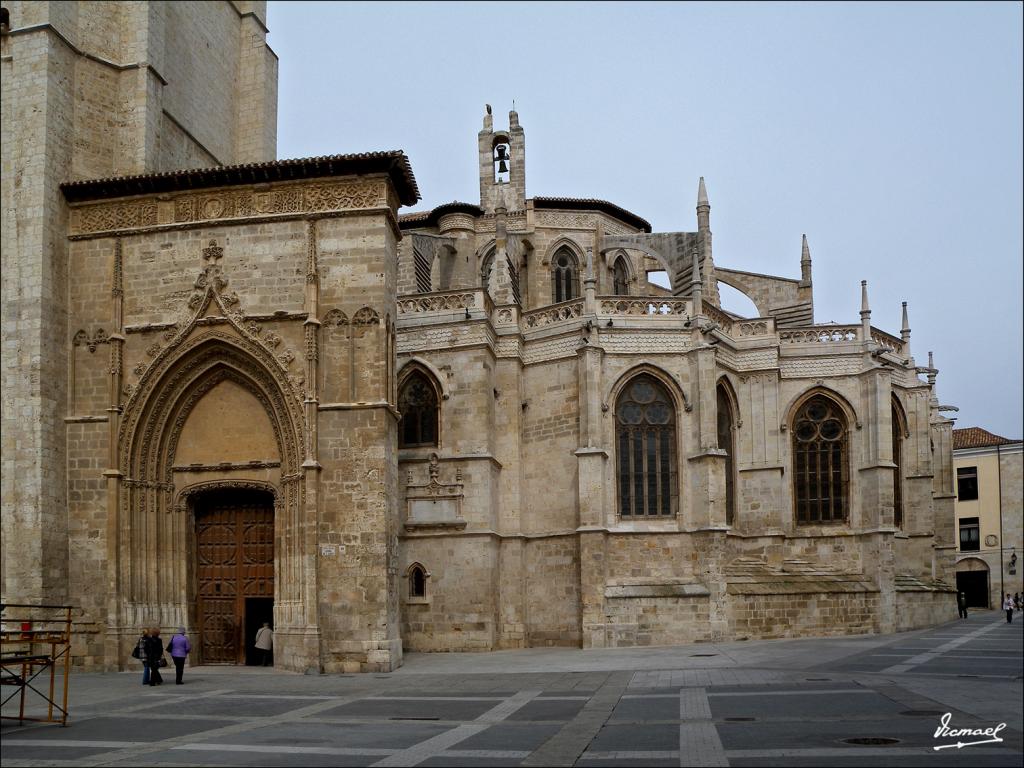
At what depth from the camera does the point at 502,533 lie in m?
27.6

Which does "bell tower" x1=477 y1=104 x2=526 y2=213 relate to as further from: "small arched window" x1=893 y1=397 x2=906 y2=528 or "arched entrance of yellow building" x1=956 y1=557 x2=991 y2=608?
"arched entrance of yellow building" x1=956 y1=557 x2=991 y2=608

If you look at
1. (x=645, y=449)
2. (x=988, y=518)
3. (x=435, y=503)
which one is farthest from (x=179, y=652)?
(x=988, y=518)

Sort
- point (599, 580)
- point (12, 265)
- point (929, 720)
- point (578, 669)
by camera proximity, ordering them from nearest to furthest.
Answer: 1. point (929, 720)
2. point (578, 669)
3. point (12, 265)
4. point (599, 580)

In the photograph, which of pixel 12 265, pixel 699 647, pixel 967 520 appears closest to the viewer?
pixel 12 265

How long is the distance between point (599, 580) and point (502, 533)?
283 cm

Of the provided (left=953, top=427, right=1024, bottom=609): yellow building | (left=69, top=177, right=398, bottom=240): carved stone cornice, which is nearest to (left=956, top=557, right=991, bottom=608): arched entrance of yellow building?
(left=953, top=427, right=1024, bottom=609): yellow building

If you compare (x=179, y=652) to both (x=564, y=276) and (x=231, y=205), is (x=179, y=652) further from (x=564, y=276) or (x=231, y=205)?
(x=564, y=276)

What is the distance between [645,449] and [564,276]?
10.5 meters

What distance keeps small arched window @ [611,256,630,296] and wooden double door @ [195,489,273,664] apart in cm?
1823

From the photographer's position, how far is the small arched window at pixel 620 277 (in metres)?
36.9

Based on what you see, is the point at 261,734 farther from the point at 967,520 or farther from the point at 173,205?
the point at 967,520

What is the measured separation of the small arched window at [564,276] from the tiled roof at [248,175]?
14.6 metres

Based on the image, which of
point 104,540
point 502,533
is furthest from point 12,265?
point 502,533

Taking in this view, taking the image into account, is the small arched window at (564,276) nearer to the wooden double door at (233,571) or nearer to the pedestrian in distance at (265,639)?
the wooden double door at (233,571)
